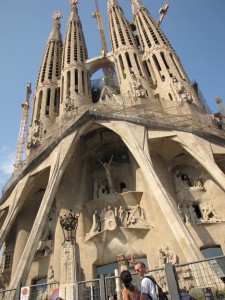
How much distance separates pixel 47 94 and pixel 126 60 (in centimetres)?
670

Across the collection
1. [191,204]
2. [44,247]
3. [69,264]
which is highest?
[191,204]

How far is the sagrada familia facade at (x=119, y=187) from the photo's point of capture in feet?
35.2

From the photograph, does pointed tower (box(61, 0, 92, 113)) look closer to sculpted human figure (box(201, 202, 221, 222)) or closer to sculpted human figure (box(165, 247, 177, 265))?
sculpted human figure (box(201, 202, 221, 222))

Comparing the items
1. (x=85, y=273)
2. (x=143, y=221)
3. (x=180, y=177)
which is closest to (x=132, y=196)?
(x=143, y=221)

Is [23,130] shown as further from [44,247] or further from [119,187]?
[44,247]

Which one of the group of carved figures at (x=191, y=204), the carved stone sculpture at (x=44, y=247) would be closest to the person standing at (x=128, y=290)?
the group of carved figures at (x=191, y=204)

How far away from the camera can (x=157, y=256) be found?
1098cm

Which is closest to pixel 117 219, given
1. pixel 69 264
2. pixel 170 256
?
pixel 170 256

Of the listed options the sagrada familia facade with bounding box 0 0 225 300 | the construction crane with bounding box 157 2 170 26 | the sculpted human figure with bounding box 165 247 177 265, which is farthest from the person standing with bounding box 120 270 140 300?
the construction crane with bounding box 157 2 170 26

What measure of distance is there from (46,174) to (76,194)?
1897 millimetres

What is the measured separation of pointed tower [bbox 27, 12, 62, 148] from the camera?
17750 mm

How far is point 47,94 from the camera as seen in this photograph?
21.2m

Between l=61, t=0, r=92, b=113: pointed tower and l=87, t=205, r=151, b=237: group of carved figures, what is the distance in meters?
A: 7.60

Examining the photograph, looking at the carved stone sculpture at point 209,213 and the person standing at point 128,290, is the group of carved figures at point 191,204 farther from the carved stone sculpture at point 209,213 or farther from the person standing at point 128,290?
the person standing at point 128,290
